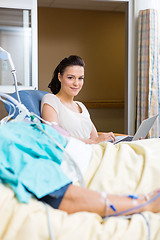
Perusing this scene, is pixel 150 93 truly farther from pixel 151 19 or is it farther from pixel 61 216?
pixel 61 216

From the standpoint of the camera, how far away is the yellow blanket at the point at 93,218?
1027 millimetres

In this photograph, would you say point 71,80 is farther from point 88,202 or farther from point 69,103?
point 88,202

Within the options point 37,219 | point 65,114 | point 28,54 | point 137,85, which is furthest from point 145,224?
point 137,85

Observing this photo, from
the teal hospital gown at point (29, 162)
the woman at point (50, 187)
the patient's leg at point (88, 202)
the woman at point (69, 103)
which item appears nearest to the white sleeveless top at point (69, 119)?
the woman at point (69, 103)

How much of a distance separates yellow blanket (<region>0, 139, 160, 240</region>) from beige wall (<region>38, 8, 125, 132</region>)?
17.6ft

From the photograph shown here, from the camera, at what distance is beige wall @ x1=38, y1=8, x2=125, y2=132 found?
657cm

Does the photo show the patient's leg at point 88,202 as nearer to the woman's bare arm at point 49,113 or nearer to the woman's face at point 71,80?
the woman's bare arm at point 49,113

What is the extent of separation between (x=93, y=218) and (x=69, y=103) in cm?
181

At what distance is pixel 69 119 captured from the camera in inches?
107

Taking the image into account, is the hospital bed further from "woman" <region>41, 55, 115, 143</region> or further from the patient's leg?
"woman" <region>41, 55, 115, 143</region>

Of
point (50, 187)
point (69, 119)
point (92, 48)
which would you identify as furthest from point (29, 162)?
point (92, 48)

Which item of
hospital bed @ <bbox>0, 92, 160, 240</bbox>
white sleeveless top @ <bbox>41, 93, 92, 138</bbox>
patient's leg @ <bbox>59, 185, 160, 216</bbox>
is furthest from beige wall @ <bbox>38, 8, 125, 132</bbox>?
patient's leg @ <bbox>59, 185, 160, 216</bbox>

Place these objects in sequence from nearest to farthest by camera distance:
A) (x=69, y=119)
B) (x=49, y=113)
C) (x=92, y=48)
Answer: (x=49, y=113)
(x=69, y=119)
(x=92, y=48)

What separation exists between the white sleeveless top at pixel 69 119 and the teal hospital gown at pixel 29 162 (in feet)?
4.14
